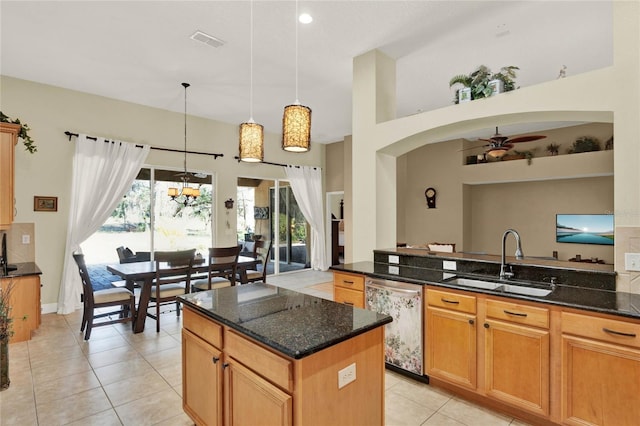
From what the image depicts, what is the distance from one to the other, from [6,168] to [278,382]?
368 centimetres

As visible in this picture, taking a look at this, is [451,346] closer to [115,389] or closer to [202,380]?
[202,380]

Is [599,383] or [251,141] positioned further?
[251,141]

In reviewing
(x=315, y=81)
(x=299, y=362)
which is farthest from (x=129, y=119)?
(x=299, y=362)

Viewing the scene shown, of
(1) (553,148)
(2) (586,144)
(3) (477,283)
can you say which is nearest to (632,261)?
(3) (477,283)

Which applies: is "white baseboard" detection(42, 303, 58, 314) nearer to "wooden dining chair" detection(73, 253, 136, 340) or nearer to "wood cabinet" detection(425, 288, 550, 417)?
"wooden dining chair" detection(73, 253, 136, 340)

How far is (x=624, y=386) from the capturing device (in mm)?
1798

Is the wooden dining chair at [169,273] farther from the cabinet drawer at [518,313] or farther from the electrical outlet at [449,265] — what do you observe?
the cabinet drawer at [518,313]

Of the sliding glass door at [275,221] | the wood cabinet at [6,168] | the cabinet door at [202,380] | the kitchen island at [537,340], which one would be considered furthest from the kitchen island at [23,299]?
the kitchen island at [537,340]

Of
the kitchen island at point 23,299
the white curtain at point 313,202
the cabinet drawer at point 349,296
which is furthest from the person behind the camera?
the white curtain at point 313,202

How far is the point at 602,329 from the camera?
186 cm

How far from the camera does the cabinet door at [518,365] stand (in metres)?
2.06

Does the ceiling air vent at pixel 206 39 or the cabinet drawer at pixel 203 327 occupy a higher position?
the ceiling air vent at pixel 206 39

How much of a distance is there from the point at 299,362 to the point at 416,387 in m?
1.81

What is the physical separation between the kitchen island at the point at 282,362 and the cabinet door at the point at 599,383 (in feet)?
3.91
